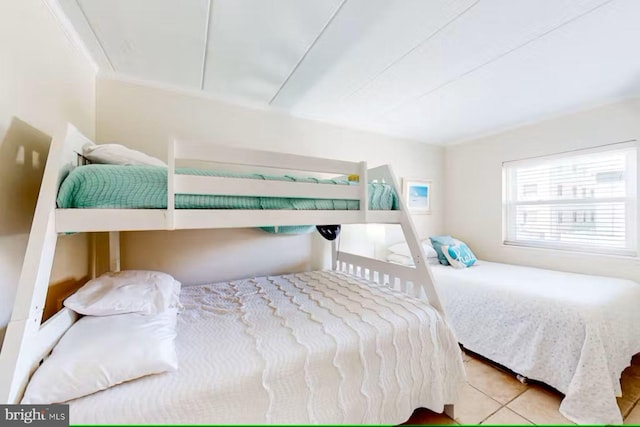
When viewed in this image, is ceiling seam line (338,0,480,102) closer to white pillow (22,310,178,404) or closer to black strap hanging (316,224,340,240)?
black strap hanging (316,224,340,240)

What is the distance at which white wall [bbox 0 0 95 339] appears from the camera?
3.23 feet

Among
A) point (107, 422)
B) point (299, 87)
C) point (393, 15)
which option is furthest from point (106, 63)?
point (107, 422)

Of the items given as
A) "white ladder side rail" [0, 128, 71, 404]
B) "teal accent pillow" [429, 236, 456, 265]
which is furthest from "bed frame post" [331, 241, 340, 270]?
"white ladder side rail" [0, 128, 71, 404]

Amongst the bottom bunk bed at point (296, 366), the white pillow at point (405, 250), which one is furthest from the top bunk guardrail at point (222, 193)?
the white pillow at point (405, 250)

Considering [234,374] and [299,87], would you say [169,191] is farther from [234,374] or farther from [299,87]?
[299,87]

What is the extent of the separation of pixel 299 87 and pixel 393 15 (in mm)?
923

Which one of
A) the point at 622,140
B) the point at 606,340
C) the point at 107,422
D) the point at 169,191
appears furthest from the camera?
the point at 622,140

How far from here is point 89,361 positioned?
0.83 meters

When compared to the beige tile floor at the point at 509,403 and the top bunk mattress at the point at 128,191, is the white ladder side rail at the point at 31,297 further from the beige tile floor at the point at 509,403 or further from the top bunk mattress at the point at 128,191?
Answer: the beige tile floor at the point at 509,403

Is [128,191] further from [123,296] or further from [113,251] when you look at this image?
[113,251]

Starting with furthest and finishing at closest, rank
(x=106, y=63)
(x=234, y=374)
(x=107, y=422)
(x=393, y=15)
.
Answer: (x=106, y=63), (x=393, y=15), (x=234, y=374), (x=107, y=422)

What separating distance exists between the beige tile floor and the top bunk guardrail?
1.31 meters

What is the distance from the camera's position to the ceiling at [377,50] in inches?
50.8

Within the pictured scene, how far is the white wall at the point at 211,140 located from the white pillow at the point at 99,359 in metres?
1.06
